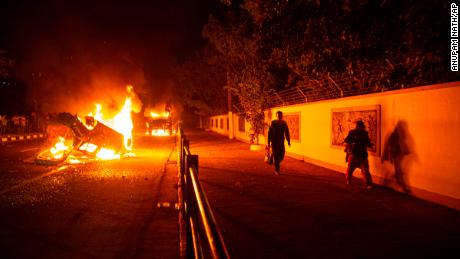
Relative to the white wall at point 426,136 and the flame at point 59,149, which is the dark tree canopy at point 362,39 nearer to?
the white wall at point 426,136

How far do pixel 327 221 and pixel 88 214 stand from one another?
433cm

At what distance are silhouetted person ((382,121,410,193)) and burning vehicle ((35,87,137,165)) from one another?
11.2m

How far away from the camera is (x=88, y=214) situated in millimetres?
6461

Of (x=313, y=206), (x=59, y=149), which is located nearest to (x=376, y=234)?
(x=313, y=206)

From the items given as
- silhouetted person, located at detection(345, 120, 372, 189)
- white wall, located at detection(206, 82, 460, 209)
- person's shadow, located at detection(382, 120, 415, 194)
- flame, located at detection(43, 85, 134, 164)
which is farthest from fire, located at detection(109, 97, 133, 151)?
person's shadow, located at detection(382, 120, 415, 194)

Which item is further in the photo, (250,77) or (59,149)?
(250,77)

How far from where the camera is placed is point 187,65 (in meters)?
47.3

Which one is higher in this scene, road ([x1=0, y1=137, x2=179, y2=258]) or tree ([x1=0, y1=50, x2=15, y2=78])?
tree ([x1=0, y1=50, x2=15, y2=78])

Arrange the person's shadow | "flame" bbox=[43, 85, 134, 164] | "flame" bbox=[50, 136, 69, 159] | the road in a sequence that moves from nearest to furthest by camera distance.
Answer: the road < the person's shadow < "flame" bbox=[50, 136, 69, 159] < "flame" bbox=[43, 85, 134, 164]

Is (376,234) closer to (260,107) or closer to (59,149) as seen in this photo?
(59,149)

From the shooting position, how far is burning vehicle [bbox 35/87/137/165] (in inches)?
526

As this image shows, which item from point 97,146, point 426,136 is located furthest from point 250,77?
point 426,136

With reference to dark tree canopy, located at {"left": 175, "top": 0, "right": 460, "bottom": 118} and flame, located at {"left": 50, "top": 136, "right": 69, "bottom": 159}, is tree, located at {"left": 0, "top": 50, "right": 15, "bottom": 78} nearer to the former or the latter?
flame, located at {"left": 50, "top": 136, "right": 69, "bottom": 159}

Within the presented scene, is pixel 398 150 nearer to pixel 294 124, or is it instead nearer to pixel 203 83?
pixel 294 124
